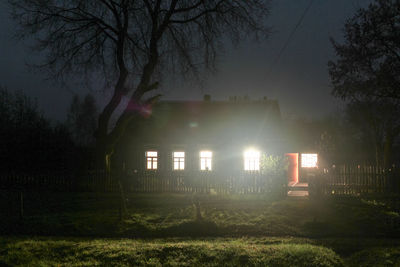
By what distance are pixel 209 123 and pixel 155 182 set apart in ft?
37.8

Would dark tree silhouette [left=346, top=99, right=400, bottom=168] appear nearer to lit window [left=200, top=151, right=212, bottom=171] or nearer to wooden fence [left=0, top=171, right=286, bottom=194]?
wooden fence [left=0, top=171, right=286, bottom=194]

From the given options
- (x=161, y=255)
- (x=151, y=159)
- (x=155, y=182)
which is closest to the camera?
(x=161, y=255)

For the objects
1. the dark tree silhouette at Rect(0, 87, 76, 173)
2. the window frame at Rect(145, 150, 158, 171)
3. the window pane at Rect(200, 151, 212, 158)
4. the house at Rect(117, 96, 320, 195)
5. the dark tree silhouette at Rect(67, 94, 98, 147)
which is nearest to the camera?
the dark tree silhouette at Rect(0, 87, 76, 173)

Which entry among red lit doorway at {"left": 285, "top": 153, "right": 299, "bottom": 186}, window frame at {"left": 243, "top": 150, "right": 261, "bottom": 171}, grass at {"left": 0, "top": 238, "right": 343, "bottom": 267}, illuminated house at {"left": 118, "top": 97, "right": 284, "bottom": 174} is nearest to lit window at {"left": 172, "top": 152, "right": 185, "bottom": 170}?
illuminated house at {"left": 118, "top": 97, "right": 284, "bottom": 174}

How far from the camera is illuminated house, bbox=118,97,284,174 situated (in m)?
25.9

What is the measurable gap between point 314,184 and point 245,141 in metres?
10.8

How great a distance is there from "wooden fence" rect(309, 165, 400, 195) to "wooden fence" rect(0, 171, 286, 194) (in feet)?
9.86

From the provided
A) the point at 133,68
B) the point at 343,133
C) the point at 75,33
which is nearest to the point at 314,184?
the point at 133,68

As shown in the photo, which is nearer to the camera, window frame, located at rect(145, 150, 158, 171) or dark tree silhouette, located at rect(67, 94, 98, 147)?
window frame, located at rect(145, 150, 158, 171)

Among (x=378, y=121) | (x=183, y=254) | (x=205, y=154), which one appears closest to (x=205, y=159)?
(x=205, y=154)

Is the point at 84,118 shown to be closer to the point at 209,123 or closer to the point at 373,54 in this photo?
the point at 209,123

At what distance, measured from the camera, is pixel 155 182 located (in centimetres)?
1736

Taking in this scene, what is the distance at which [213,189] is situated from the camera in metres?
16.4

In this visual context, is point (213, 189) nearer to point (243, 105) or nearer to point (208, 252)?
point (208, 252)
